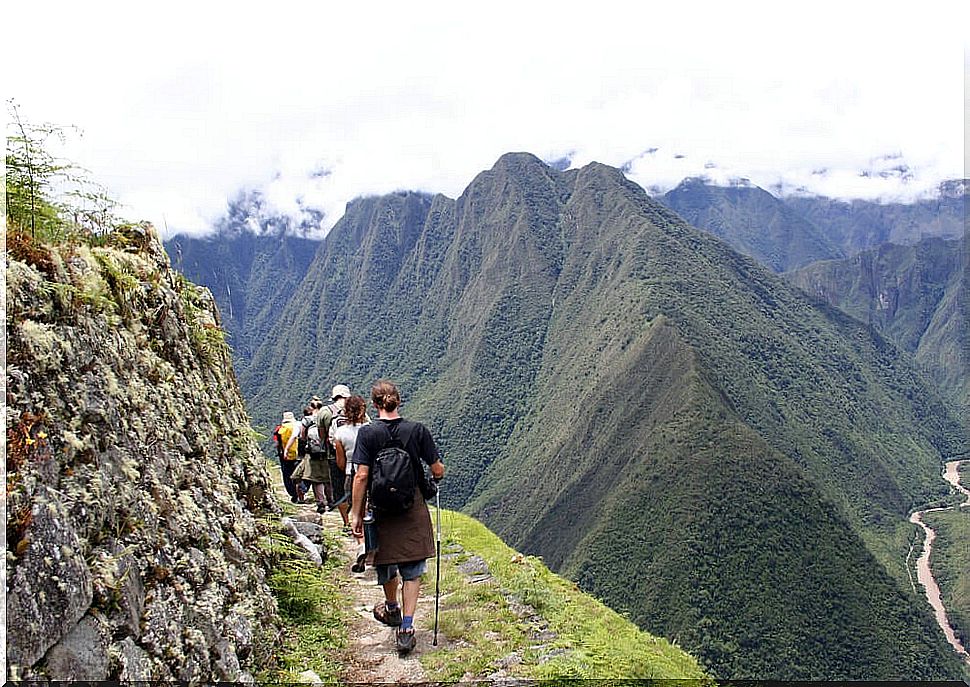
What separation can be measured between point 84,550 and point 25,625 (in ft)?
2.10

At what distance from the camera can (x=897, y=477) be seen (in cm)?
15550

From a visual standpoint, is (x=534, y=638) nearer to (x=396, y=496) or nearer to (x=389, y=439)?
(x=396, y=496)

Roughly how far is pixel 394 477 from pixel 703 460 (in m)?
99.9

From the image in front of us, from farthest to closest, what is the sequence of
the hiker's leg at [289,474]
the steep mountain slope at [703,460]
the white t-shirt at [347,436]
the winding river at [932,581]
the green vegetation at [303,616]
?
the winding river at [932,581], the steep mountain slope at [703,460], the hiker's leg at [289,474], the white t-shirt at [347,436], the green vegetation at [303,616]

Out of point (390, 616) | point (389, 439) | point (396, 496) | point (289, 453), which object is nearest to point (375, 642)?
point (390, 616)

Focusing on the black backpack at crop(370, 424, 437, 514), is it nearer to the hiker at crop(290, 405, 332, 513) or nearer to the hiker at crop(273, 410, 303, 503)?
the hiker at crop(290, 405, 332, 513)

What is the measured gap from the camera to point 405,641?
21.3 feet

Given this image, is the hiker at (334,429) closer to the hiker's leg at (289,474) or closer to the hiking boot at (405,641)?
the hiker's leg at (289,474)

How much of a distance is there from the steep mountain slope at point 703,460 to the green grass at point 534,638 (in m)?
69.7

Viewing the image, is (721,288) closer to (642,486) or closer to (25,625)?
(642,486)

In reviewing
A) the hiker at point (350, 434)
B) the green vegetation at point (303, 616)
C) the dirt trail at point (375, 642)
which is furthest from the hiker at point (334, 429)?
the green vegetation at point (303, 616)

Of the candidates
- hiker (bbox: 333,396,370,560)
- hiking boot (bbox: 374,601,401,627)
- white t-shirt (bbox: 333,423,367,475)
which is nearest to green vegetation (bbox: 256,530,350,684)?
hiking boot (bbox: 374,601,401,627)

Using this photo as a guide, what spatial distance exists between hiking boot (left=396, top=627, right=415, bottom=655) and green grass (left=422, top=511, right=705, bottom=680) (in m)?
0.21

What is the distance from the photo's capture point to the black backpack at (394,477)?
6113mm
